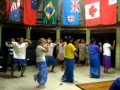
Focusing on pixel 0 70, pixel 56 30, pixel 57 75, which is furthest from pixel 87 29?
pixel 0 70

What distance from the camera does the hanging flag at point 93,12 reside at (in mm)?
11435

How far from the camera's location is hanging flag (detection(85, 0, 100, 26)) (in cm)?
1144

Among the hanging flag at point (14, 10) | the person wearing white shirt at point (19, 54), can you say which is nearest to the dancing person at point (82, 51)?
the hanging flag at point (14, 10)

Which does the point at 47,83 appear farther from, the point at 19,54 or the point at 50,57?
the point at 50,57

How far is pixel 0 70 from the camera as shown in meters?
11.2

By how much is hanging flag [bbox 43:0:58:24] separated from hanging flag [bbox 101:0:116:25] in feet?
9.54

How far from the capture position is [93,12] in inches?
457

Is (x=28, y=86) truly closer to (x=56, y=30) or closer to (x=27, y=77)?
(x=27, y=77)

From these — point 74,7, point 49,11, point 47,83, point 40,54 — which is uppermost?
point 74,7

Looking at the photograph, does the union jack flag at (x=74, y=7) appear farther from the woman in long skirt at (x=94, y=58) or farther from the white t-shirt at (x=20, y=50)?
the white t-shirt at (x=20, y=50)

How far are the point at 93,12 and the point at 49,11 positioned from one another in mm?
2556

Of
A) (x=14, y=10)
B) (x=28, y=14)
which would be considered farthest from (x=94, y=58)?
(x=14, y=10)

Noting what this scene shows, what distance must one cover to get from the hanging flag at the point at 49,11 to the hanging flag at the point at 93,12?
1938 mm

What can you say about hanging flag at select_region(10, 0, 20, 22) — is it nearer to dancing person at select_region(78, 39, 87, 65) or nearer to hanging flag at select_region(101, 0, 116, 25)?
hanging flag at select_region(101, 0, 116, 25)
